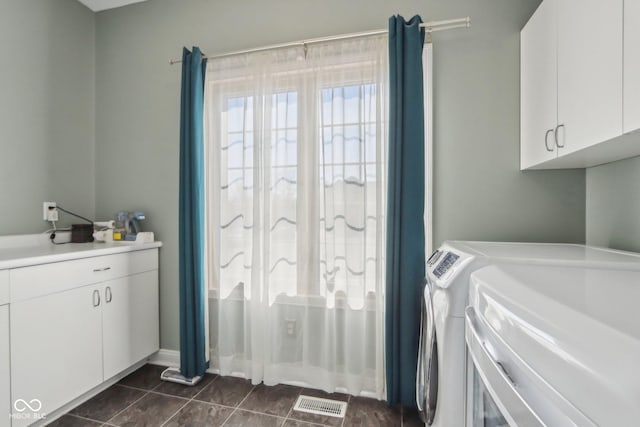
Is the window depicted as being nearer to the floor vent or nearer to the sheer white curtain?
the sheer white curtain

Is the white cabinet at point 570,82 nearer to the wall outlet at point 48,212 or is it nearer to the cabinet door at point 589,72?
the cabinet door at point 589,72

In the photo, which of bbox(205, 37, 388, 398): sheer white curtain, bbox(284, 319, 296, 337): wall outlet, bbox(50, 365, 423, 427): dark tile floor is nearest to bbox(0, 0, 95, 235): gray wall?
bbox(205, 37, 388, 398): sheer white curtain

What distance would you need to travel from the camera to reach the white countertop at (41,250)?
4.91ft

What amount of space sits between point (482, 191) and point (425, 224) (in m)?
0.39

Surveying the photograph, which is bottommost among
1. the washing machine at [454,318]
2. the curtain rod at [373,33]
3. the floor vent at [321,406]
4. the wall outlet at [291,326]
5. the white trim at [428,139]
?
the floor vent at [321,406]

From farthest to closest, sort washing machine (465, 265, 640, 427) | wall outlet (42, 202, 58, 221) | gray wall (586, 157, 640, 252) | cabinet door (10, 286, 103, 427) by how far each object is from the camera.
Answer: wall outlet (42, 202, 58, 221) < cabinet door (10, 286, 103, 427) < gray wall (586, 157, 640, 252) < washing machine (465, 265, 640, 427)

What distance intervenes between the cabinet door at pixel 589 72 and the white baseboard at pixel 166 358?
2785mm

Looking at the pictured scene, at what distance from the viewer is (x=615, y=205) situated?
4.87 ft

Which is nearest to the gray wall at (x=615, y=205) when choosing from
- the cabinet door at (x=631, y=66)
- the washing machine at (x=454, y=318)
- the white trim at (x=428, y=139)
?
the washing machine at (x=454, y=318)

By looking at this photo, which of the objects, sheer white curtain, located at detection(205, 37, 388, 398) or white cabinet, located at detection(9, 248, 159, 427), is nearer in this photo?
white cabinet, located at detection(9, 248, 159, 427)

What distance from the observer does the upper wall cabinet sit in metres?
1.00

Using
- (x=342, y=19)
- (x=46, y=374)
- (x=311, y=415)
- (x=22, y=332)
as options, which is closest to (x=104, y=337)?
(x=46, y=374)

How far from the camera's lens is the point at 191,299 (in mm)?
2105

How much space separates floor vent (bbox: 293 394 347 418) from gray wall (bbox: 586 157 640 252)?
1.71 meters
